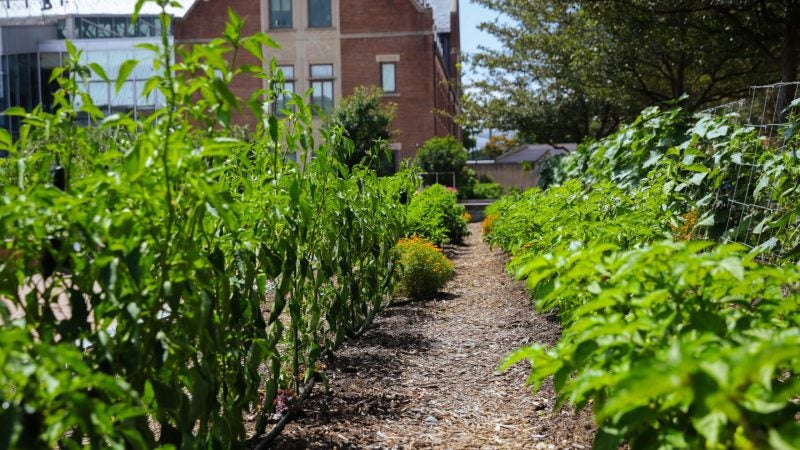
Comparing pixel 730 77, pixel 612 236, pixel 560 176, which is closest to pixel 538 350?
pixel 612 236

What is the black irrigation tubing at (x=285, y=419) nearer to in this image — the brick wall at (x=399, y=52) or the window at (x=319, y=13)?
the brick wall at (x=399, y=52)

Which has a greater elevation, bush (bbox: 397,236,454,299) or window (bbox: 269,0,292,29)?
window (bbox: 269,0,292,29)

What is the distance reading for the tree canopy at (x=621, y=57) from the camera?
51.0ft

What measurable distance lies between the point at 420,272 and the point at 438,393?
4013 mm

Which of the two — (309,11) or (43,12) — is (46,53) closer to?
(43,12)

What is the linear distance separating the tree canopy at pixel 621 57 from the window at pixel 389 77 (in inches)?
205

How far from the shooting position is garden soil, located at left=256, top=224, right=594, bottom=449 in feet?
14.2

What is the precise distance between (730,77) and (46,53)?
85.8 ft

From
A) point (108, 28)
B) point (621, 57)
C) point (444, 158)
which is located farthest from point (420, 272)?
point (108, 28)

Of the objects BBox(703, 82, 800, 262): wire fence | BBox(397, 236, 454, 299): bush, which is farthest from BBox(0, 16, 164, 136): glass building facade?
BBox(703, 82, 800, 262): wire fence

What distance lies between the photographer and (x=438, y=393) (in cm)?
533

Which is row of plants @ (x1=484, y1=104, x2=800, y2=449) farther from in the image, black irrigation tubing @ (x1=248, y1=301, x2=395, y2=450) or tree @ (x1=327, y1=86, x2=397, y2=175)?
tree @ (x1=327, y1=86, x2=397, y2=175)

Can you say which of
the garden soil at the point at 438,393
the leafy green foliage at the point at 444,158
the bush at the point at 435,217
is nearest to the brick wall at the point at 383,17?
the leafy green foliage at the point at 444,158

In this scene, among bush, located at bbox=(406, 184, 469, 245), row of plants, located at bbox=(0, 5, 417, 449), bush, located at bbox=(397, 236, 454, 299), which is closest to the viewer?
row of plants, located at bbox=(0, 5, 417, 449)
